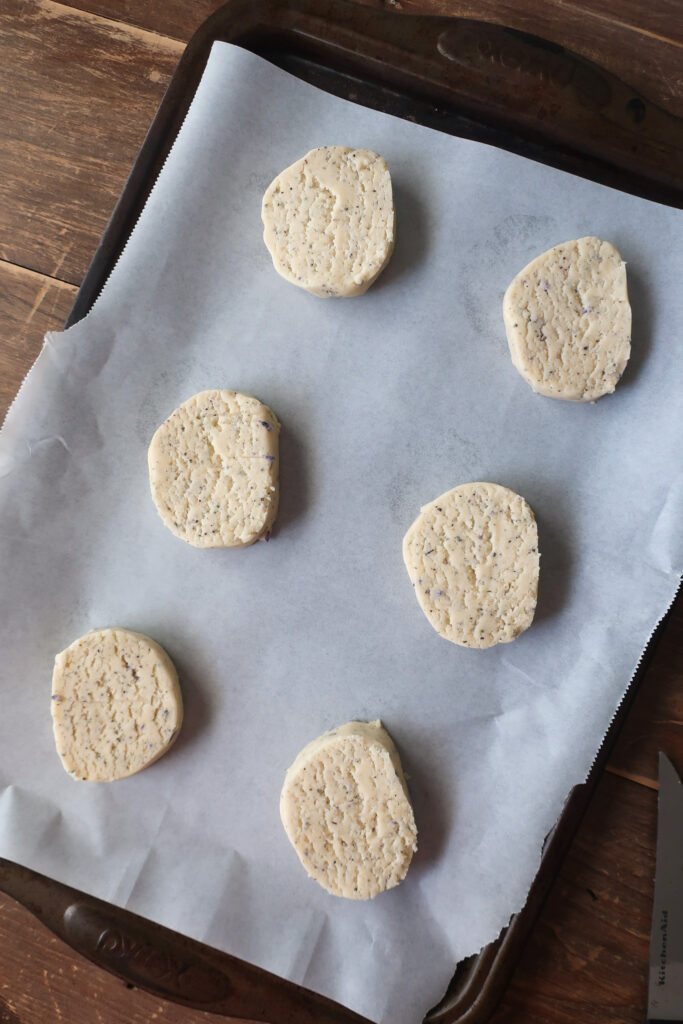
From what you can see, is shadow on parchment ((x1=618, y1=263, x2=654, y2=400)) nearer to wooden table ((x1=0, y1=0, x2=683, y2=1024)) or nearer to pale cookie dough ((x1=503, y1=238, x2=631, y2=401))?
pale cookie dough ((x1=503, y1=238, x2=631, y2=401))

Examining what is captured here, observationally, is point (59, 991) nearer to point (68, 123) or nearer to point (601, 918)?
point (601, 918)

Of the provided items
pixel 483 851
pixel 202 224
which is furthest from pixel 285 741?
pixel 202 224

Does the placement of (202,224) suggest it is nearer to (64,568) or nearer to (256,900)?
(64,568)

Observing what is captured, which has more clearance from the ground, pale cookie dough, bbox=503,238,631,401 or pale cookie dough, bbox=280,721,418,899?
pale cookie dough, bbox=503,238,631,401

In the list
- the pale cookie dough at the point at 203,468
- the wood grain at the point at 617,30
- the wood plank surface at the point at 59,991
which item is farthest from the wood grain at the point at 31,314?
the wood plank surface at the point at 59,991

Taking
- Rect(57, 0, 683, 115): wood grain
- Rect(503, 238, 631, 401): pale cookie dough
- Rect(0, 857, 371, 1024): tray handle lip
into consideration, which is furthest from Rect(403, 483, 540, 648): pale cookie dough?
Result: Rect(57, 0, 683, 115): wood grain

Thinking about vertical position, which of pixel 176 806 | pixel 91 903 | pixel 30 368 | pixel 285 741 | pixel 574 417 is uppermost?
pixel 574 417

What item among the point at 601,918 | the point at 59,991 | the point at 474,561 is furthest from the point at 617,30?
the point at 59,991
